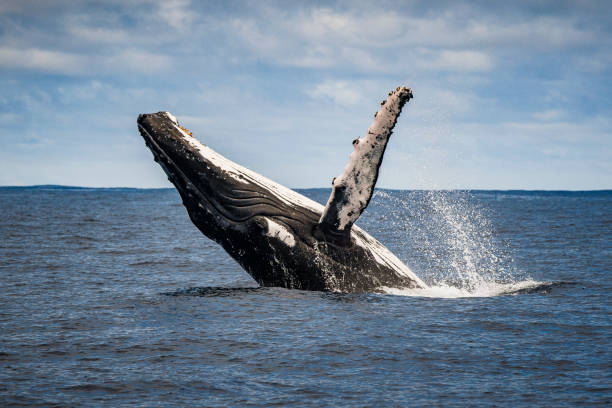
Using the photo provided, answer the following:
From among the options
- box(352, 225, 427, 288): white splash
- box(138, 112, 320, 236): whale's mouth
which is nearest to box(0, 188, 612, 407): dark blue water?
box(352, 225, 427, 288): white splash

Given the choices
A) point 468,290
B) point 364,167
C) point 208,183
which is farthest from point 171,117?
point 468,290

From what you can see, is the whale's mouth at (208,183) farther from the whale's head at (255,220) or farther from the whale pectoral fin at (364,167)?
the whale pectoral fin at (364,167)

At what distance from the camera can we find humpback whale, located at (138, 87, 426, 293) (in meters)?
8.91

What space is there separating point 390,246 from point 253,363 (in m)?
15.7

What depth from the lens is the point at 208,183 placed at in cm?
890

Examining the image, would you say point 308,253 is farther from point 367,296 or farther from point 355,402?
point 355,402

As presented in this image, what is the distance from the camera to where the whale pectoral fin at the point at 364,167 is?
26.5ft

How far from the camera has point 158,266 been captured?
14.7 m

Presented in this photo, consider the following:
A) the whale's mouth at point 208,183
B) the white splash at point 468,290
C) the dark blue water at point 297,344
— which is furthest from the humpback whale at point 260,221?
the white splash at point 468,290

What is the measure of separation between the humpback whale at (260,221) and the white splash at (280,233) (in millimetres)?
14

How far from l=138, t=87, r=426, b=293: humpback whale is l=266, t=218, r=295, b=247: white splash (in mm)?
14

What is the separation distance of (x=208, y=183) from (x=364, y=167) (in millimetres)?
2182

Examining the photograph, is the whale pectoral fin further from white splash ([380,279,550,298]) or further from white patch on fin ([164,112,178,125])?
white patch on fin ([164,112,178,125])

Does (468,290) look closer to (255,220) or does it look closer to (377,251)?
(377,251)
